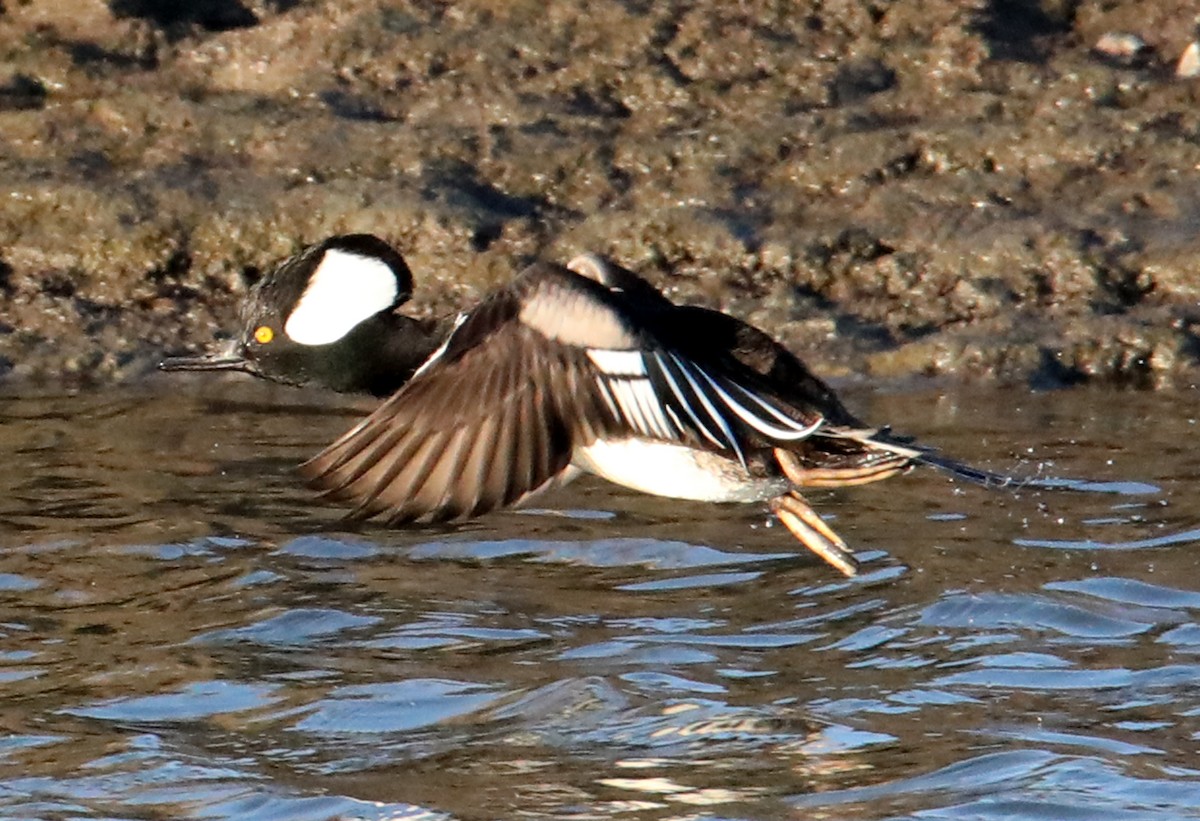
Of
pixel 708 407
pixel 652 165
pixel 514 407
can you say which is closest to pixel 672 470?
pixel 708 407

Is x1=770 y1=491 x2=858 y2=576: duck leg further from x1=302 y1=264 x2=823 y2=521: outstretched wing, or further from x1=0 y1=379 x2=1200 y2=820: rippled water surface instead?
x1=302 y1=264 x2=823 y2=521: outstretched wing

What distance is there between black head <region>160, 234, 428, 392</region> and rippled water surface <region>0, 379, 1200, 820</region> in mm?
657

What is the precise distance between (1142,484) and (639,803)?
290 centimetres

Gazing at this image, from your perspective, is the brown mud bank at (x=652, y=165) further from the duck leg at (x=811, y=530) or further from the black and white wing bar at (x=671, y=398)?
the black and white wing bar at (x=671, y=398)

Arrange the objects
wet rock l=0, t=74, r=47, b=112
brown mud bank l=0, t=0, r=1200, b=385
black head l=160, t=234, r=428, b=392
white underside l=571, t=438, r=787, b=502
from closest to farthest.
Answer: white underside l=571, t=438, r=787, b=502 → black head l=160, t=234, r=428, b=392 → brown mud bank l=0, t=0, r=1200, b=385 → wet rock l=0, t=74, r=47, b=112

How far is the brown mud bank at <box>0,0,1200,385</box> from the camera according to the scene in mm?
8242

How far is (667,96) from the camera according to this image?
29.7 feet

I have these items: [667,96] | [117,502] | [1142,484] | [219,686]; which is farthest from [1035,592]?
[667,96]

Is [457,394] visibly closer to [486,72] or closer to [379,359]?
[379,359]

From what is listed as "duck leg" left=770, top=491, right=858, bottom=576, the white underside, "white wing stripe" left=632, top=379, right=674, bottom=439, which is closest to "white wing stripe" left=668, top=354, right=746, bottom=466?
"white wing stripe" left=632, top=379, right=674, bottom=439

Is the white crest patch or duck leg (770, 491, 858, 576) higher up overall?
the white crest patch

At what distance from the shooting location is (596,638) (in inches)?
225

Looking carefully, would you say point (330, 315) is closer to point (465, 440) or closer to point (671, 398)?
point (465, 440)

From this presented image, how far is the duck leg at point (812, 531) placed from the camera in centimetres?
579
